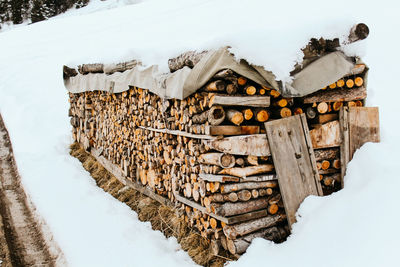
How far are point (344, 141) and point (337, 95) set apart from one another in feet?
1.96

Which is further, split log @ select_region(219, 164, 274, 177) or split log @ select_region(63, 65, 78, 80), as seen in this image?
split log @ select_region(63, 65, 78, 80)

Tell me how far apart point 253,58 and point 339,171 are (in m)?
1.99

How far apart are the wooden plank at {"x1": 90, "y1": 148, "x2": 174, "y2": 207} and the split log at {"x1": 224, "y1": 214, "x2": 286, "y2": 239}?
1592 mm

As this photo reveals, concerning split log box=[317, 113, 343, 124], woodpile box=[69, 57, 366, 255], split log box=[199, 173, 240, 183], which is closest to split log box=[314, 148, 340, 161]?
woodpile box=[69, 57, 366, 255]

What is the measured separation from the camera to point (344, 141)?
14.7 ft

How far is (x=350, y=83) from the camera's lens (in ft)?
14.7

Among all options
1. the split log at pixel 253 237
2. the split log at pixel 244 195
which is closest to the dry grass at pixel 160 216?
the split log at pixel 253 237

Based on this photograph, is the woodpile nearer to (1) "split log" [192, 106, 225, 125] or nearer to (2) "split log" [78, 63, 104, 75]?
(1) "split log" [192, 106, 225, 125]

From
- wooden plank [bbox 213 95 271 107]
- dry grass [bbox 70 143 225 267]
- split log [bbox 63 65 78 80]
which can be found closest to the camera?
wooden plank [bbox 213 95 271 107]

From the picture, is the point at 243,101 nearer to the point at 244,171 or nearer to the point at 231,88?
the point at 231,88

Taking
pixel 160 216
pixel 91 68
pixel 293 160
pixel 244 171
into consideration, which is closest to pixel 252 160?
pixel 244 171

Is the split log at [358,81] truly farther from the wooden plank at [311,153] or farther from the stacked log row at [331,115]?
the wooden plank at [311,153]

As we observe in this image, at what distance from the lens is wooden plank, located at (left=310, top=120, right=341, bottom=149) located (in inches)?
178

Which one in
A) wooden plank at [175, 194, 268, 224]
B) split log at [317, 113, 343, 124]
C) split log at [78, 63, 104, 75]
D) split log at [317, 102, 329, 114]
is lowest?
wooden plank at [175, 194, 268, 224]
